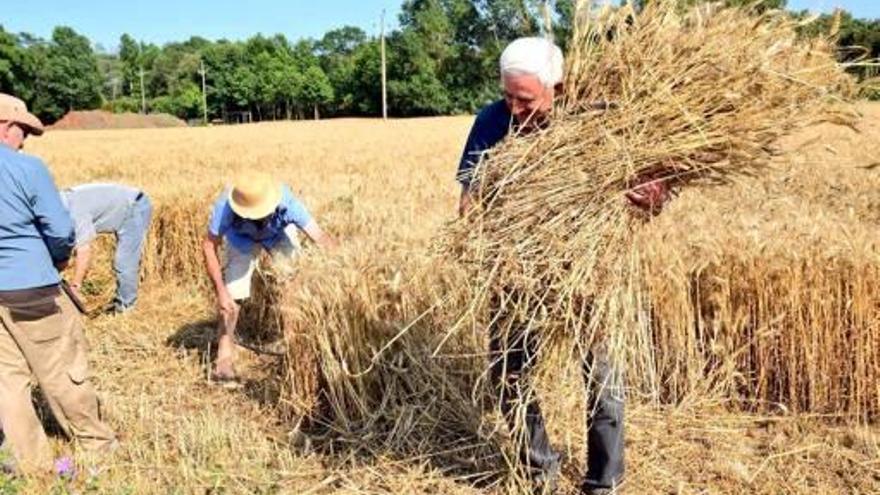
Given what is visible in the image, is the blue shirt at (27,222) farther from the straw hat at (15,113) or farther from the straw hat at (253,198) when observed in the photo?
the straw hat at (253,198)

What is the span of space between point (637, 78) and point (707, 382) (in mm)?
1939

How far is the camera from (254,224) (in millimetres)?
4828

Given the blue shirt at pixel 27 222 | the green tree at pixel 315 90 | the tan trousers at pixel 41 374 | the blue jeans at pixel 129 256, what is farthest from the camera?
the green tree at pixel 315 90

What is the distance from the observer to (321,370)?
412 centimetres

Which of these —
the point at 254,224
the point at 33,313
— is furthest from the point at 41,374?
the point at 254,224

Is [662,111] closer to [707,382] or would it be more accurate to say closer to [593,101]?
[593,101]

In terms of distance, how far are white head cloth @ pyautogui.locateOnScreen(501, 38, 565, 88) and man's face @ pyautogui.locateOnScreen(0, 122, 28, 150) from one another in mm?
2301

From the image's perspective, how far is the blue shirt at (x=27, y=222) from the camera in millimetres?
3412

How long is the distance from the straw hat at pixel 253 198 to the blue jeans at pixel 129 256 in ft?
7.69

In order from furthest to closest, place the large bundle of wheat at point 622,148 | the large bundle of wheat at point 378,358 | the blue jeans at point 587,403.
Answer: the large bundle of wheat at point 378,358 < the blue jeans at point 587,403 < the large bundle of wheat at point 622,148

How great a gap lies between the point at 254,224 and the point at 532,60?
2.63 meters

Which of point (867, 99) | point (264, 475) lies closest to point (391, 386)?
point (264, 475)

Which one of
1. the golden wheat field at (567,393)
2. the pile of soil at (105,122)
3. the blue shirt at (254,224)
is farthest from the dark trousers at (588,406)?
the pile of soil at (105,122)

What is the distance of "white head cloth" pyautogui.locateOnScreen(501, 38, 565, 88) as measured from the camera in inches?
107
